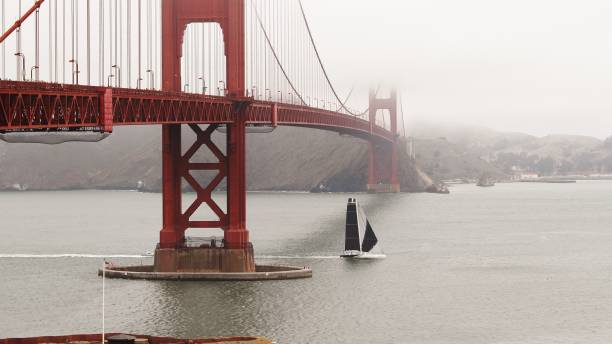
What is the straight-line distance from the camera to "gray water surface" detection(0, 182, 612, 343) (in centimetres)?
3831

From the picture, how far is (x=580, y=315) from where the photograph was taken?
41.7 m

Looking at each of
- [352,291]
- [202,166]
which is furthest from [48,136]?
[352,291]

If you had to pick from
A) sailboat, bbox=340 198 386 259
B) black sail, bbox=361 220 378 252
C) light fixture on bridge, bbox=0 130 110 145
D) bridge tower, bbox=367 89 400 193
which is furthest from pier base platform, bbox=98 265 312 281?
bridge tower, bbox=367 89 400 193

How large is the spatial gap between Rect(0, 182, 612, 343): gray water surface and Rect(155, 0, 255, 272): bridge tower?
1952mm

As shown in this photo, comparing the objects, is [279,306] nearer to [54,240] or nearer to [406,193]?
A: [54,240]

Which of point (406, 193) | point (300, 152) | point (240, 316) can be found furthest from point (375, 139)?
point (240, 316)

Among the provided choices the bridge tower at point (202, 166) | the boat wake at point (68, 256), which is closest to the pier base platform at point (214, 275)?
the bridge tower at point (202, 166)

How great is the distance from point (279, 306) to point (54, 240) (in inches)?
1496

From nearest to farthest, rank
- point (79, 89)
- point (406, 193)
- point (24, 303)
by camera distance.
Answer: point (79, 89) < point (24, 303) < point (406, 193)

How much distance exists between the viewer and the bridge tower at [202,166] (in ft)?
162

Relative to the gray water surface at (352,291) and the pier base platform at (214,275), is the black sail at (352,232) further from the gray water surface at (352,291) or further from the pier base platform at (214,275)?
the pier base platform at (214,275)

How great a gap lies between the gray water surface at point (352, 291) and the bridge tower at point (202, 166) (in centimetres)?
195

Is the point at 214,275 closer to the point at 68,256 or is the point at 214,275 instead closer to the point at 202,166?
the point at 202,166

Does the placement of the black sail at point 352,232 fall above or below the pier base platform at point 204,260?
above
